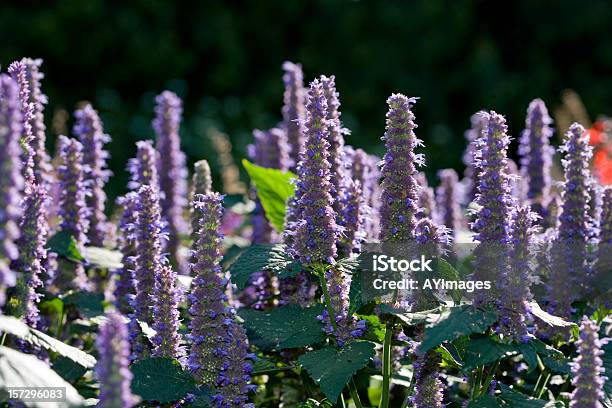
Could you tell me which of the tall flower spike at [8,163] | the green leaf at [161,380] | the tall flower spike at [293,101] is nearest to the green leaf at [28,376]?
the tall flower spike at [8,163]

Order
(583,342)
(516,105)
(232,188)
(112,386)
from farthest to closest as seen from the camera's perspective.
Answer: (516,105), (232,188), (583,342), (112,386)

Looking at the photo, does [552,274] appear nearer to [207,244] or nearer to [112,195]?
[207,244]

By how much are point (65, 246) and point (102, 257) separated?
0.36 metres

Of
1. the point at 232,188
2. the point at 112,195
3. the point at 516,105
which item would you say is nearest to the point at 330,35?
the point at 516,105

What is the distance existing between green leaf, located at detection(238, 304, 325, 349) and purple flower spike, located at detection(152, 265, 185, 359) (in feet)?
1.24

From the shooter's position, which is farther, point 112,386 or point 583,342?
point 583,342

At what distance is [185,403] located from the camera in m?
3.93

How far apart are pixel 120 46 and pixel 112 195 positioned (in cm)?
428

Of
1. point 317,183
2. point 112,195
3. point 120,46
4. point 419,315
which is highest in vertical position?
point 120,46

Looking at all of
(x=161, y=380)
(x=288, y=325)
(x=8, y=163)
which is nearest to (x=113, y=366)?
(x=8, y=163)

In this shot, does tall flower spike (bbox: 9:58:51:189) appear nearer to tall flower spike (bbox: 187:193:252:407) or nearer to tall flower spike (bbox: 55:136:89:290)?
tall flower spike (bbox: 55:136:89:290)

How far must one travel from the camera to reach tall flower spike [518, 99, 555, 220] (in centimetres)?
578

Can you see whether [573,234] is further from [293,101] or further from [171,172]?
[171,172]

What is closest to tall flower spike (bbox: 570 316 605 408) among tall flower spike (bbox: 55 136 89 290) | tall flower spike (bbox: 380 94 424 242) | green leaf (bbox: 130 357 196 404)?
tall flower spike (bbox: 380 94 424 242)
